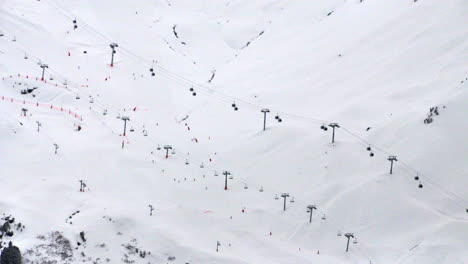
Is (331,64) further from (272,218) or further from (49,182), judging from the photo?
(49,182)

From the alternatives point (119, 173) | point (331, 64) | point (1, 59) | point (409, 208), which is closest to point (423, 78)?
point (331, 64)

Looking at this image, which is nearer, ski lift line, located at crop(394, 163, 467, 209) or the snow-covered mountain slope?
the snow-covered mountain slope

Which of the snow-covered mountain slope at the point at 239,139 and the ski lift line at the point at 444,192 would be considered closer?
the snow-covered mountain slope at the point at 239,139

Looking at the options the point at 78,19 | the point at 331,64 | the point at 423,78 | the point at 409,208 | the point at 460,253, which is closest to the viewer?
the point at 460,253

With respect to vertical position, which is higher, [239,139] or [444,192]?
[239,139]

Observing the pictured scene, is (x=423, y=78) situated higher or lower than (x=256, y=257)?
higher

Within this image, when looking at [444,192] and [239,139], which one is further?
[239,139]

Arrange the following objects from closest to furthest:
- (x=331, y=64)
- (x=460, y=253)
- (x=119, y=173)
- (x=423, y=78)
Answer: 1. (x=460, y=253)
2. (x=119, y=173)
3. (x=423, y=78)
4. (x=331, y=64)

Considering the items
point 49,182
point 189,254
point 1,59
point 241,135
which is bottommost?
point 189,254
